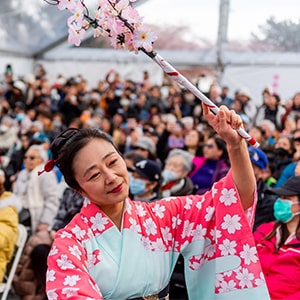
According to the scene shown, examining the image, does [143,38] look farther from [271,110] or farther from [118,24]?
[271,110]

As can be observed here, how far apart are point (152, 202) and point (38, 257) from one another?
2106 mm

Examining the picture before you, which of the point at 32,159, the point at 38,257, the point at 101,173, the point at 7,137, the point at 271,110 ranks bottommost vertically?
the point at 7,137

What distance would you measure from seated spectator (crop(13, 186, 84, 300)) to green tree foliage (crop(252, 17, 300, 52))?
6.14 meters

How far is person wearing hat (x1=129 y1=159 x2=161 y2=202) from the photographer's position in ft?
13.2

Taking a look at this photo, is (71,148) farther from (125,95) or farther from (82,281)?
(125,95)

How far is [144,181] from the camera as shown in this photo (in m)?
4.02

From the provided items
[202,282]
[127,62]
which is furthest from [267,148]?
[127,62]

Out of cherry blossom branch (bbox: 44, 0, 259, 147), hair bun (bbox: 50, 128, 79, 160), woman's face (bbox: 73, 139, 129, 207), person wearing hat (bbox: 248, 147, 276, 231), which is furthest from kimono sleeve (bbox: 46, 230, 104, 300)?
person wearing hat (bbox: 248, 147, 276, 231)

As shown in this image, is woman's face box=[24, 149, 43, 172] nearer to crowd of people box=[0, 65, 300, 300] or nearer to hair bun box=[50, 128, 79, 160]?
crowd of people box=[0, 65, 300, 300]

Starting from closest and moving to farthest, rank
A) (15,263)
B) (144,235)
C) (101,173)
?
(101,173) < (144,235) < (15,263)

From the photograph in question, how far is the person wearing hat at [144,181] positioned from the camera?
401cm

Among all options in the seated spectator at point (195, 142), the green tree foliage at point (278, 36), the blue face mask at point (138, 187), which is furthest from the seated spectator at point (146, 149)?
the green tree foliage at point (278, 36)

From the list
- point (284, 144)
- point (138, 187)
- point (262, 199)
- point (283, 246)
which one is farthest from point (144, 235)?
point (284, 144)

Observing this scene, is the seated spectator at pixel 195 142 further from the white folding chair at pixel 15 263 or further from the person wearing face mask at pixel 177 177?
the white folding chair at pixel 15 263
